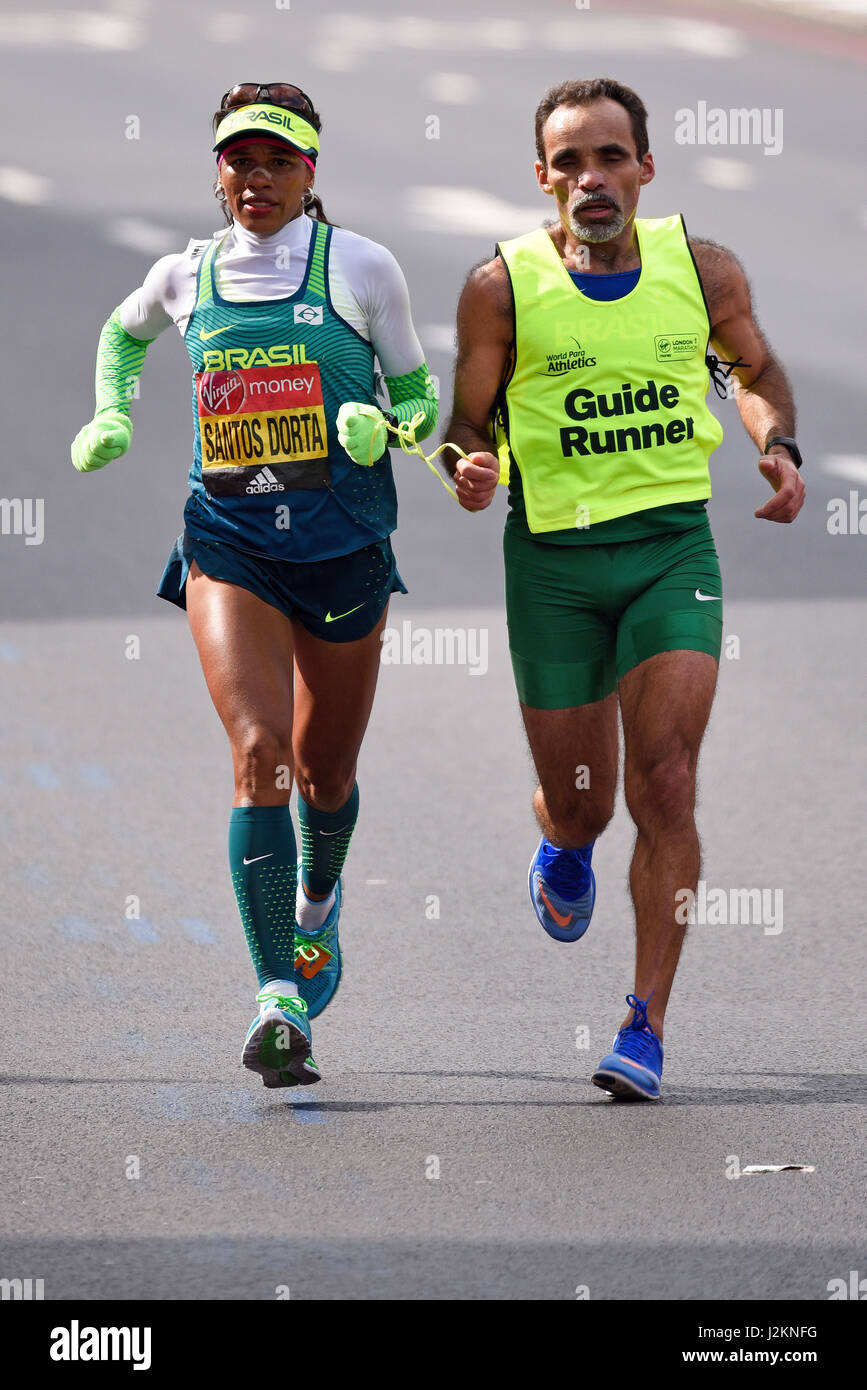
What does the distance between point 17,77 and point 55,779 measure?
1693 centimetres

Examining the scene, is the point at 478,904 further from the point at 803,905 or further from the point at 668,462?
the point at 668,462

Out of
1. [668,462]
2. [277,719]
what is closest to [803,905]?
[668,462]

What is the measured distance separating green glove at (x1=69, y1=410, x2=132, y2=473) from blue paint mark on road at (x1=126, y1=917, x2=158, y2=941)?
189 cm

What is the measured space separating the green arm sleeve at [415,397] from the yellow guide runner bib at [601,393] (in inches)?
9.3

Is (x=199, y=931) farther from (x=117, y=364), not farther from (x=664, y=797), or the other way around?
(x=664, y=797)

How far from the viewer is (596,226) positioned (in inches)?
202

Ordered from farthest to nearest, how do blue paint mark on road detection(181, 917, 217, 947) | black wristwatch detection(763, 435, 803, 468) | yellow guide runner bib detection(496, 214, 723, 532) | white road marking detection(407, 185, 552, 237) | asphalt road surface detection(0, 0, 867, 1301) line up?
white road marking detection(407, 185, 552, 237) < blue paint mark on road detection(181, 917, 217, 947) < black wristwatch detection(763, 435, 803, 468) < yellow guide runner bib detection(496, 214, 723, 532) < asphalt road surface detection(0, 0, 867, 1301)

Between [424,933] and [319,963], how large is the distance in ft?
3.92

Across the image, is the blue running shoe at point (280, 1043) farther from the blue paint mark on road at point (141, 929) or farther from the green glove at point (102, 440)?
the blue paint mark on road at point (141, 929)

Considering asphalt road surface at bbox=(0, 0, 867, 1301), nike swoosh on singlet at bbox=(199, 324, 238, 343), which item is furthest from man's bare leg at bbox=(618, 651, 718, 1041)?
nike swoosh on singlet at bbox=(199, 324, 238, 343)

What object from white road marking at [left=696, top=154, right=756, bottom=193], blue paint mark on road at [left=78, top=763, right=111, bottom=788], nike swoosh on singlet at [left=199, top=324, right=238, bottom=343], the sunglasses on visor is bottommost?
nike swoosh on singlet at [left=199, top=324, right=238, bottom=343]

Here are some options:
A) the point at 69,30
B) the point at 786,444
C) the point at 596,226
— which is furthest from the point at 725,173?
the point at 596,226

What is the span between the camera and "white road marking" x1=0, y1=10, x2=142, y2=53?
924 inches

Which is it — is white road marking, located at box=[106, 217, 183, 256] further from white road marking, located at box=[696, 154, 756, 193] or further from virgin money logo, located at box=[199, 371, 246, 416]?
virgin money logo, located at box=[199, 371, 246, 416]
